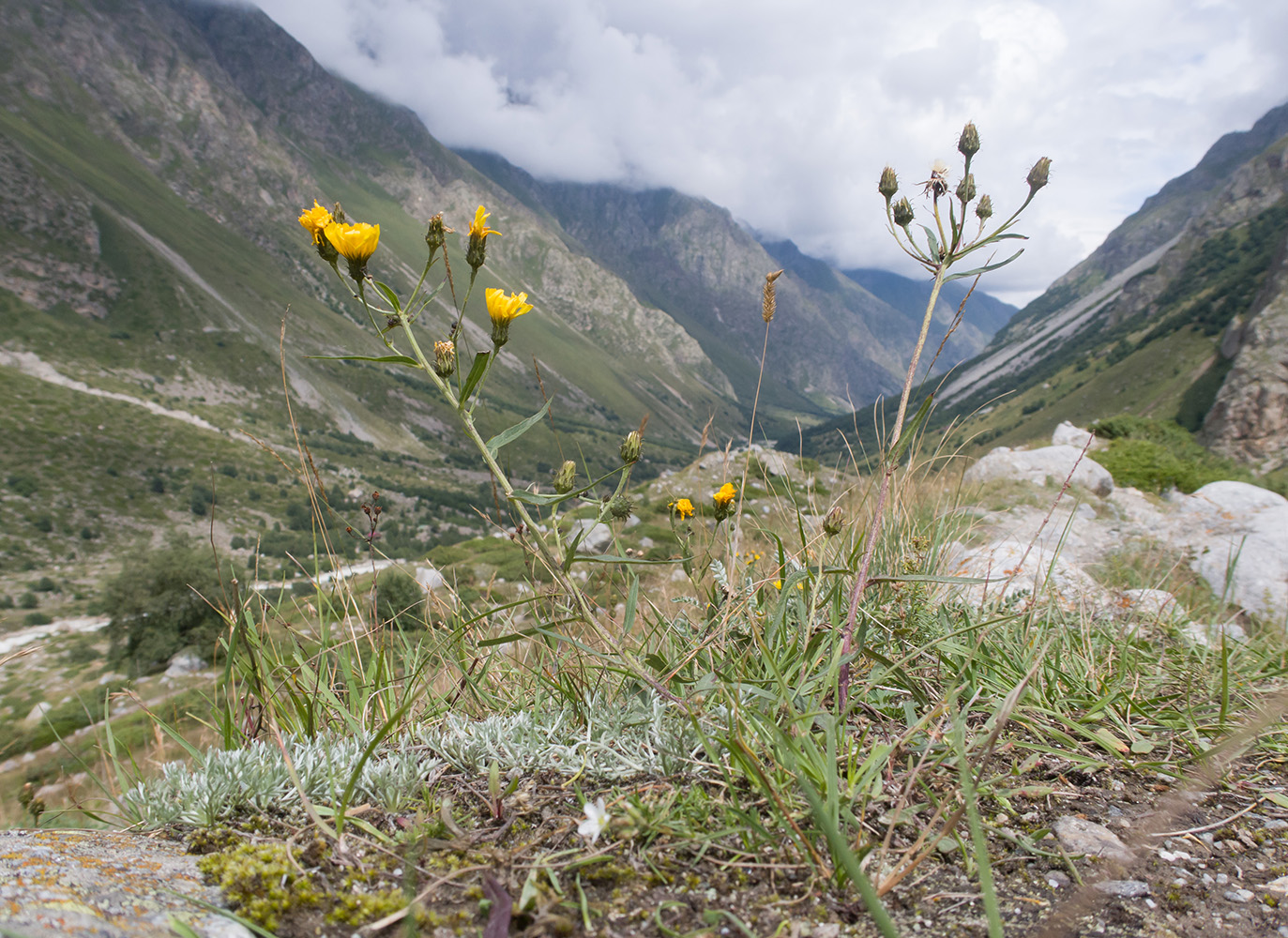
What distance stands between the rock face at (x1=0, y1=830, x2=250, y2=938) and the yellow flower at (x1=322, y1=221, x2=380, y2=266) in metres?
1.73

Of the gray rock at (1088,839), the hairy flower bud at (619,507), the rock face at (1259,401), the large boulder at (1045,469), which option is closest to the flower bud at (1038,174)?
the hairy flower bud at (619,507)

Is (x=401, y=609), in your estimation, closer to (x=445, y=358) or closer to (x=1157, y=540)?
(x=445, y=358)

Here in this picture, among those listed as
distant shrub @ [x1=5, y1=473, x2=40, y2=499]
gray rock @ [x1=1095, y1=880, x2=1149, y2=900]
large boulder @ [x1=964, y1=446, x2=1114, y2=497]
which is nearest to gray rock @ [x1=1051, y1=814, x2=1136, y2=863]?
gray rock @ [x1=1095, y1=880, x2=1149, y2=900]

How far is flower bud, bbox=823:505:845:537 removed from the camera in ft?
8.70

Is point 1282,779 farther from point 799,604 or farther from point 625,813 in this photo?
point 625,813

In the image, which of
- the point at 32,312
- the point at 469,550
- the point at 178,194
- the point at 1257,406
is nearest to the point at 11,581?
the point at 32,312

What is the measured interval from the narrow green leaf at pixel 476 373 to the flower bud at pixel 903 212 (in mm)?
1769

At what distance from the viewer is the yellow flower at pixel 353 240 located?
1954 millimetres

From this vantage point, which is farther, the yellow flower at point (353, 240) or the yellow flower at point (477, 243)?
the yellow flower at point (477, 243)

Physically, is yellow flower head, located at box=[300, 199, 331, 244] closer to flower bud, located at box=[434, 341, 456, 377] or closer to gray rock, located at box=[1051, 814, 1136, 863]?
flower bud, located at box=[434, 341, 456, 377]

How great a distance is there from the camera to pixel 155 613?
37.0 metres

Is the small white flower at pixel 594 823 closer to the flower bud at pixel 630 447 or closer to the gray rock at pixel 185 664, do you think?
the flower bud at pixel 630 447

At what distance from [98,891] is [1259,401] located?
7809cm

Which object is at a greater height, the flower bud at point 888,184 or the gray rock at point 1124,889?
the flower bud at point 888,184
